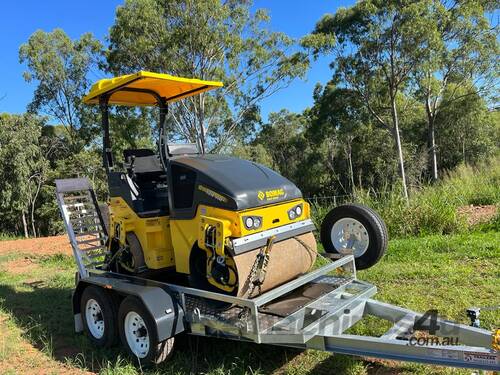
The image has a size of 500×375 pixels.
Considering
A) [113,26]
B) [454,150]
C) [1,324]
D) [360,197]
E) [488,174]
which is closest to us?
[1,324]

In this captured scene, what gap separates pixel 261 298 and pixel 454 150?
28.4 metres

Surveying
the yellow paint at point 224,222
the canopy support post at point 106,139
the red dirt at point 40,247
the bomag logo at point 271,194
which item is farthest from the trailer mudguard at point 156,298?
the red dirt at point 40,247

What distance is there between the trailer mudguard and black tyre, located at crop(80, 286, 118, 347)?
0.30 feet

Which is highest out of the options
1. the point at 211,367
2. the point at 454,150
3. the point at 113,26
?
the point at 113,26

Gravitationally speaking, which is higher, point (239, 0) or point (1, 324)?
point (239, 0)

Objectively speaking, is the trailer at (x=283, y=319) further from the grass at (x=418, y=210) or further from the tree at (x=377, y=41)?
the tree at (x=377, y=41)

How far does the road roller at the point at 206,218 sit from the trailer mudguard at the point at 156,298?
0.93ft

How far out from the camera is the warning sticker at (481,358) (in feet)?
9.07

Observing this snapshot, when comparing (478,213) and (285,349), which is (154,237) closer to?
(285,349)

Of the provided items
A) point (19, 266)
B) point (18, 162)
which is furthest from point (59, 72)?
point (19, 266)

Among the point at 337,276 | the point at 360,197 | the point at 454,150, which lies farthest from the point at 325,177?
the point at 337,276

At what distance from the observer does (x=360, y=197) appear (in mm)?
9953

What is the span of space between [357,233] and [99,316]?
3.00 metres

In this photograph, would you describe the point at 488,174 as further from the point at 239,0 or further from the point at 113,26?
the point at 113,26
